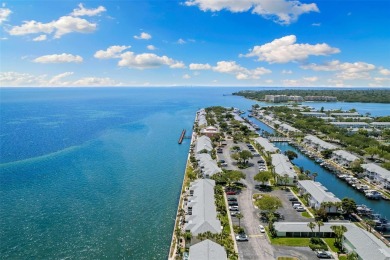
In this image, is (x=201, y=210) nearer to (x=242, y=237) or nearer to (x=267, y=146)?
(x=242, y=237)

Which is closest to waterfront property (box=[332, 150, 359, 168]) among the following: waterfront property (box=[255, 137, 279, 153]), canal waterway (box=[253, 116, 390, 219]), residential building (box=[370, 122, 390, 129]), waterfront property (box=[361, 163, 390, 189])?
waterfront property (box=[361, 163, 390, 189])

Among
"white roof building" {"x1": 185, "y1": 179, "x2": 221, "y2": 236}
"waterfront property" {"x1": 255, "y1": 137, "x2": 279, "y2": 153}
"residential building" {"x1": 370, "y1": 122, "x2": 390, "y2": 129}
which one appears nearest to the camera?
"white roof building" {"x1": 185, "y1": 179, "x2": 221, "y2": 236}

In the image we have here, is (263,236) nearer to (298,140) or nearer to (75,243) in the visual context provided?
(75,243)

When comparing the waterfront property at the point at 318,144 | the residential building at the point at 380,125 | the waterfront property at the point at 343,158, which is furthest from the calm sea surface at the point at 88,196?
the residential building at the point at 380,125

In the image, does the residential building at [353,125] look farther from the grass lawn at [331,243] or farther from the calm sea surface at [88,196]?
the grass lawn at [331,243]

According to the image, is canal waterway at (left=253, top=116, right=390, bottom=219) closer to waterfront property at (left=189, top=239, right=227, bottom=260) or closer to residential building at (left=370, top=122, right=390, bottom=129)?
waterfront property at (left=189, top=239, right=227, bottom=260)

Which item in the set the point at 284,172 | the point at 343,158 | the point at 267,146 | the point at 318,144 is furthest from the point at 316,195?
the point at 318,144
